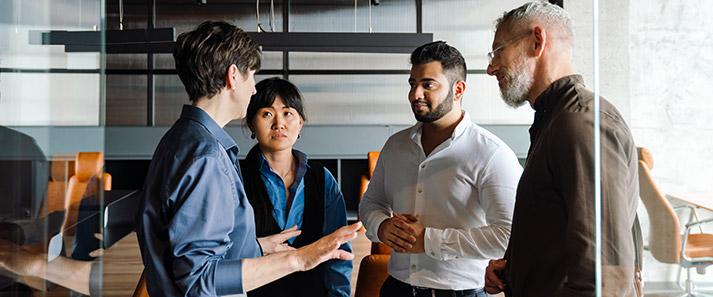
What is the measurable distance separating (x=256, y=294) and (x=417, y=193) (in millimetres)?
584

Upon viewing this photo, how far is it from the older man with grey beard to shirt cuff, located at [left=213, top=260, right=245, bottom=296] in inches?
18.1

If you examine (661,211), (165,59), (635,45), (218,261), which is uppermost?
(165,59)

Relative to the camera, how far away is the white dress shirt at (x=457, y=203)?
1711 millimetres

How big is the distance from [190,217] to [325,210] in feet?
3.12

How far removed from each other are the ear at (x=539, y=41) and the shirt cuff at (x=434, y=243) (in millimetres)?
641

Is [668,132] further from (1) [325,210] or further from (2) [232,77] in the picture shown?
(1) [325,210]

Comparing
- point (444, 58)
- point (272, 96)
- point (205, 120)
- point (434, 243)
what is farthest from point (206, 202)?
point (272, 96)

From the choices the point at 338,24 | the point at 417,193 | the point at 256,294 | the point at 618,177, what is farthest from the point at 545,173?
the point at 338,24

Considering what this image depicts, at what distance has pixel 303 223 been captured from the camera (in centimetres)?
216

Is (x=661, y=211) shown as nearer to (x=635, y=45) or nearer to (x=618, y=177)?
(x=618, y=177)

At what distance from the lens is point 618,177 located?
73cm

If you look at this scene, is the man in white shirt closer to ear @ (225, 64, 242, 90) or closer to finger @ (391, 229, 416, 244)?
finger @ (391, 229, 416, 244)

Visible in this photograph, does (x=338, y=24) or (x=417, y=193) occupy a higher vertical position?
(x=338, y=24)

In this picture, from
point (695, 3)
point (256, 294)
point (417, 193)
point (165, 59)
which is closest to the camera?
point (695, 3)
